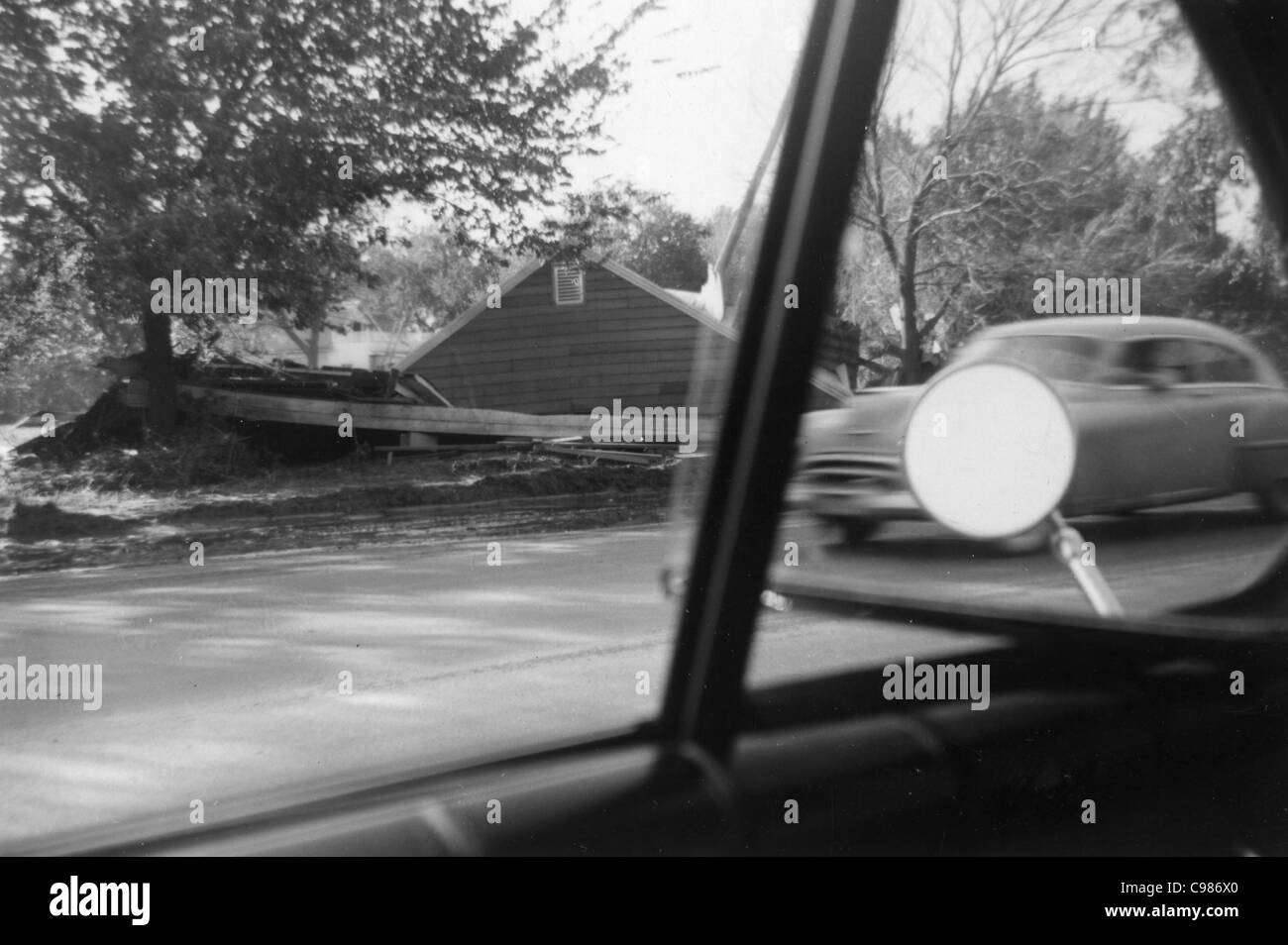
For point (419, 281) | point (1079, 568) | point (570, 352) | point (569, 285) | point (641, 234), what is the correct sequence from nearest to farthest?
1. point (1079, 568)
2. point (641, 234)
3. point (419, 281)
4. point (569, 285)
5. point (570, 352)

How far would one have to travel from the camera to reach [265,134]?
2.10m

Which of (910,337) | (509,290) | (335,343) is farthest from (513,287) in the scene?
(910,337)

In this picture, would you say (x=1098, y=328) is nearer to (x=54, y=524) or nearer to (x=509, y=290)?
(x=509, y=290)

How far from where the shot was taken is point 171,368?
2352 millimetres

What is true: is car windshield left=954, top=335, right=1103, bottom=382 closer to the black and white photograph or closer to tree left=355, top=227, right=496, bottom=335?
the black and white photograph

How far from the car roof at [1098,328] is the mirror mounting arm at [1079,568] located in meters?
0.20

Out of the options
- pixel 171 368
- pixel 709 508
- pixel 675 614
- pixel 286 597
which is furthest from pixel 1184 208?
pixel 286 597

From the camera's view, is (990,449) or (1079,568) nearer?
Answer: (990,449)

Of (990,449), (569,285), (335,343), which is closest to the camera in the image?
(990,449)

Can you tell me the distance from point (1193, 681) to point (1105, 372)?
53 cm

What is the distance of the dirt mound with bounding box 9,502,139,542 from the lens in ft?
7.86

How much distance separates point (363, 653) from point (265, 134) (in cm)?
117

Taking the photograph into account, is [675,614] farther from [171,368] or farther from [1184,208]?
[171,368]

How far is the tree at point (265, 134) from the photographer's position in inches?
64.4
